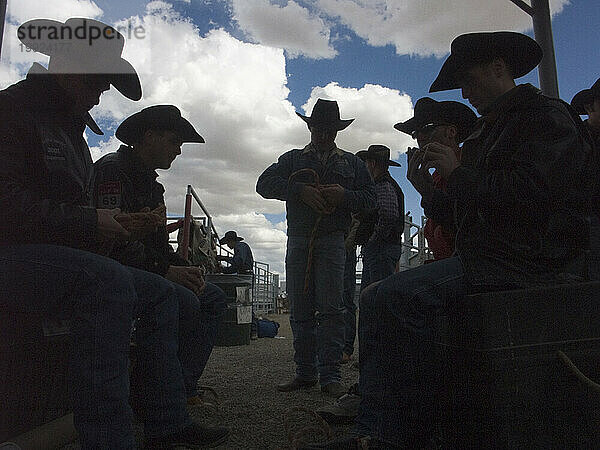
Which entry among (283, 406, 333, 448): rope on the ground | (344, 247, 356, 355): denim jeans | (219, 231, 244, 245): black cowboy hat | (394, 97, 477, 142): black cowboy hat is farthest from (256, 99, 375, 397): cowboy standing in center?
(219, 231, 244, 245): black cowboy hat

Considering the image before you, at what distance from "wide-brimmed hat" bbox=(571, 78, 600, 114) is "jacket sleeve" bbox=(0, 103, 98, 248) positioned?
2.39 metres

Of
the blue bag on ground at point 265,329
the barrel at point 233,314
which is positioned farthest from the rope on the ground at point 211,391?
the blue bag on ground at point 265,329

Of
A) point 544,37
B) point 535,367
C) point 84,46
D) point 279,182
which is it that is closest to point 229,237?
point 279,182

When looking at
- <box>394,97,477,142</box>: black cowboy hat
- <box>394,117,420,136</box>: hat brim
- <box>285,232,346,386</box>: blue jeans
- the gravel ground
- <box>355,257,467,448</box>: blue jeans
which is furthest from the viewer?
<box>285,232,346,386</box>: blue jeans

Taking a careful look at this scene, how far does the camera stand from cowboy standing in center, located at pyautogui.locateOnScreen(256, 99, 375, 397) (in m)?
3.05

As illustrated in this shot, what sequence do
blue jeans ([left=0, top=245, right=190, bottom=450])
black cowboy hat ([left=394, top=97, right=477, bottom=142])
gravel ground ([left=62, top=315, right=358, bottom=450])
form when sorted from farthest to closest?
black cowboy hat ([left=394, top=97, right=477, bottom=142]) → gravel ground ([left=62, top=315, right=358, bottom=450]) → blue jeans ([left=0, top=245, right=190, bottom=450])

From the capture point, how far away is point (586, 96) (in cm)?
236

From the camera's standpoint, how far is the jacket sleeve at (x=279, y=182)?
3.24 m

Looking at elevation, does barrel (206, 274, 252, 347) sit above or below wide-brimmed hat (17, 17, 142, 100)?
below

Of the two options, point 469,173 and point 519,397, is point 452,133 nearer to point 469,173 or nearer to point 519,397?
point 469,173

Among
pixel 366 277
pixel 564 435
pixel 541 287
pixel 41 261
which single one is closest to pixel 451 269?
pixel 541 287

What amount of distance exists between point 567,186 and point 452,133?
→ 3.45 feet

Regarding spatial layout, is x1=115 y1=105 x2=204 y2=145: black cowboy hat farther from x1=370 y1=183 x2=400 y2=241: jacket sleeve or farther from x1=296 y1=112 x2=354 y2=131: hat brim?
x1=370 y1=183 x2=400 y2=241: jacket sleeve

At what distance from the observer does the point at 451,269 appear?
151 cm
